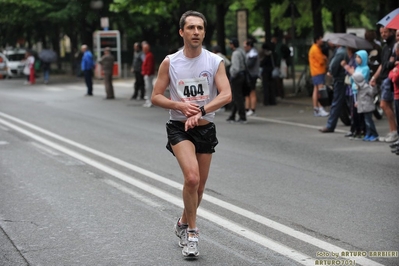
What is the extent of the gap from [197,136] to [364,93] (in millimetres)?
8670

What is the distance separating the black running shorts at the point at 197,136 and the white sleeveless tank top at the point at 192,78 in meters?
0.07

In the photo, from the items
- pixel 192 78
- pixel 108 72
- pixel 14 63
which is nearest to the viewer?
pixel 192 78

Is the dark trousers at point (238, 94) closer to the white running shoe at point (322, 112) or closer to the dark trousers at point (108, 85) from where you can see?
the white running shoe at point (322, 112)

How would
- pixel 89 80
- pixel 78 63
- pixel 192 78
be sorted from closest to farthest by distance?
pixel 192 78 → pixel 89 80 → pixel 78 63

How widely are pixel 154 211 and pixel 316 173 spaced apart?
3.30 m

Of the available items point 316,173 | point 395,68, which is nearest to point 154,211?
point 316,173

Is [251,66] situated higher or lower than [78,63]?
higher

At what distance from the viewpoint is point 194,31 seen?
6.54 m

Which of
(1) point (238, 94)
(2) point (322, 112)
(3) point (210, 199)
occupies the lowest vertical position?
(2) point (322, 112)

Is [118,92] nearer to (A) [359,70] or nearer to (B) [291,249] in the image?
(A) [359,70]

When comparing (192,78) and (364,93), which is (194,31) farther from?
(364,93)

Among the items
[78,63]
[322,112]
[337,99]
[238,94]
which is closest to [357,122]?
[337,99]

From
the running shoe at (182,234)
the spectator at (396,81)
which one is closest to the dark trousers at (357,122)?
the spectator at (396,81)

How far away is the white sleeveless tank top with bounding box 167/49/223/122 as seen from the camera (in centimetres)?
665
